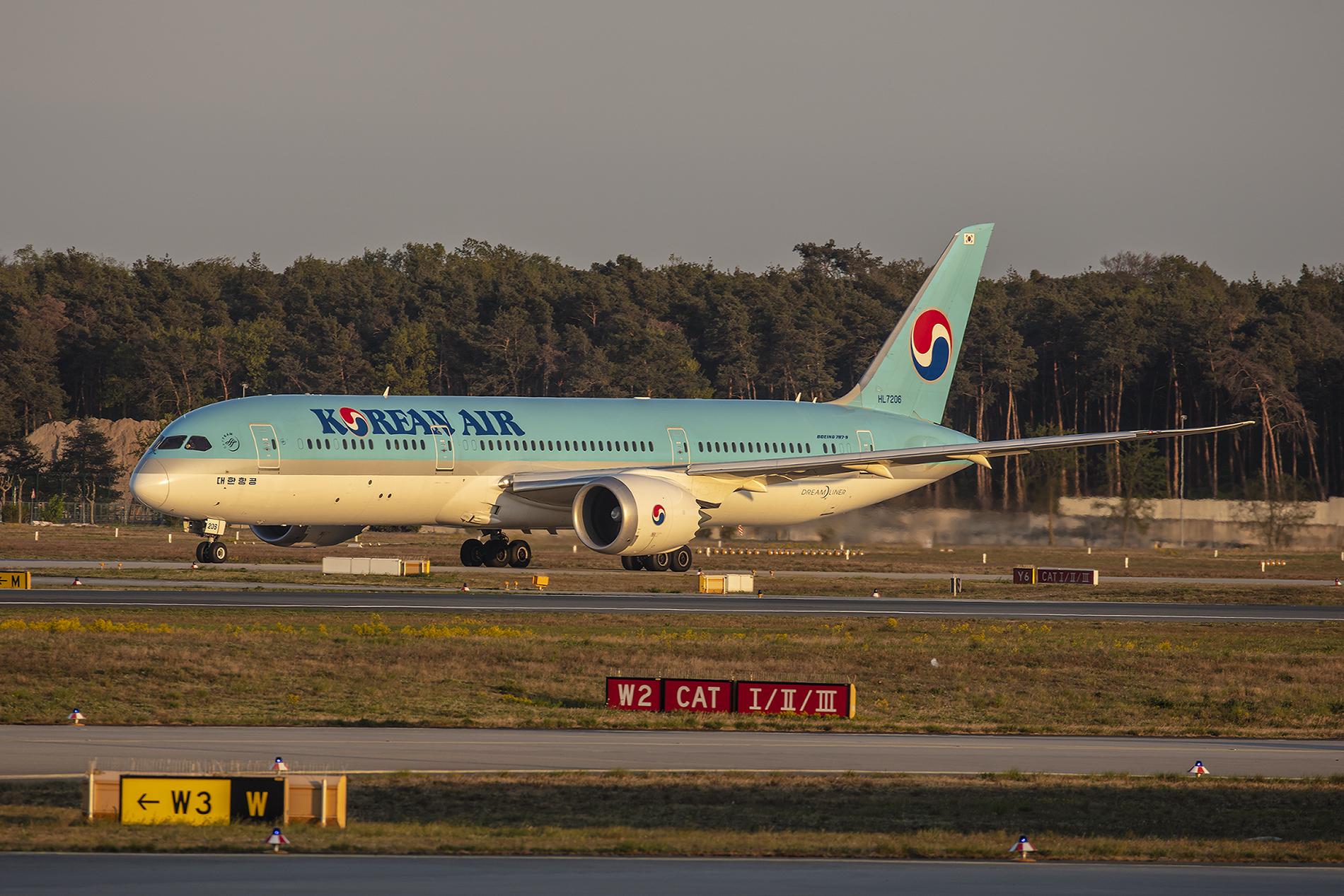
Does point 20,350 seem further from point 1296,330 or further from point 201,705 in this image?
point 201,705

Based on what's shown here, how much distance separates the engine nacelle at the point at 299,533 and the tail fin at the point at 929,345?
17.8m

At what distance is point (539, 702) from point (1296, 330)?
3819 inches

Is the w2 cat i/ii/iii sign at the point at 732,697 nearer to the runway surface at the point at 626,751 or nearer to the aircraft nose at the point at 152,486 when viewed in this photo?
the runway surface at the point at 626,751

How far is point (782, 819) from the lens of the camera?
13.4 m

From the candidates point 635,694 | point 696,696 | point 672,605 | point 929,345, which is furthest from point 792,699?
point 929,345

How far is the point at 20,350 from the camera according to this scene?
370ft

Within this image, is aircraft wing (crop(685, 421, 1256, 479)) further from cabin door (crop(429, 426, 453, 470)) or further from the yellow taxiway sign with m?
the yellow taxiway sign with m

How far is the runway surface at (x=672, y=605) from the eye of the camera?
32.9m

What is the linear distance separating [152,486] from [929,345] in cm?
2709

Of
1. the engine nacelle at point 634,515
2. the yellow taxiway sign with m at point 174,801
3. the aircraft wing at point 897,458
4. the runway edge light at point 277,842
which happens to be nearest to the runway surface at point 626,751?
the yellow taxiway sign with m at point 174,801

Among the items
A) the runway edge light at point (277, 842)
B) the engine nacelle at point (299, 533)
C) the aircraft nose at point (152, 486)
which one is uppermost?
the aircraft nose at point (152, 486)

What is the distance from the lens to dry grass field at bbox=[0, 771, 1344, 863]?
11.9m

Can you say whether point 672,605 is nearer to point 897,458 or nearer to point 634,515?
point 634,515

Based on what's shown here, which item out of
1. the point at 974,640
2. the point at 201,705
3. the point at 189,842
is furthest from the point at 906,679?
the point at 189,842
